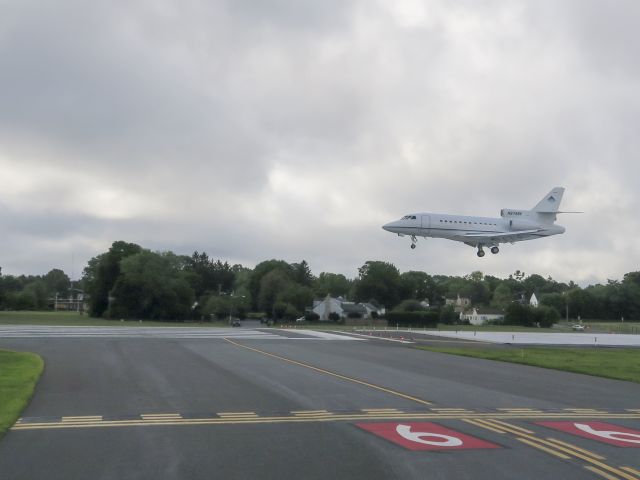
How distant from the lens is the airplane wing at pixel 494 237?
172 ft

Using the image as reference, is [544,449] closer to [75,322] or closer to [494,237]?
[494,237]

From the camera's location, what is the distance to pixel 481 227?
53.2m

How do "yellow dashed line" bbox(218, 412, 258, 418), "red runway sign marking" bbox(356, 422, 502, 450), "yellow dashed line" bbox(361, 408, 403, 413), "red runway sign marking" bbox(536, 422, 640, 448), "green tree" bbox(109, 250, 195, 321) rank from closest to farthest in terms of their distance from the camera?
1. "red runway sign marking" bbox(356, 422, 502, 450)
2. "red runway sign marking" bbox(536, 422, 640, 448)
3. "yellow dashed line" bbox(218, 412, 258, 418)
4. "yellow dashed line" bbox(361, 408, 403, 413)
5. "green tree" bbox(109, 250, 195, 321)

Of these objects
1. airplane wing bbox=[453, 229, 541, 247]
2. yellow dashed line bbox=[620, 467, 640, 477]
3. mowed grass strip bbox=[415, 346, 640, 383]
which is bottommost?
yellow dashed line bbox=[620, 467, 640, 477]

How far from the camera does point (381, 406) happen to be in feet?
59.7

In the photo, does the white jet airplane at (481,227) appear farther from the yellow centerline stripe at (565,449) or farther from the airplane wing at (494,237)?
the yellow centerline stripe at (565,449)

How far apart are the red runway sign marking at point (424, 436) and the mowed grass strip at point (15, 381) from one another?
7024mm

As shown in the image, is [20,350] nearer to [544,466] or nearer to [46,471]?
[46,471]

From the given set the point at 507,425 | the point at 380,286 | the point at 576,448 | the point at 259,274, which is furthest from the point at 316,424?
the point at 259,274

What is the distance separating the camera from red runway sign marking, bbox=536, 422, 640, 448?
13772 millimetres

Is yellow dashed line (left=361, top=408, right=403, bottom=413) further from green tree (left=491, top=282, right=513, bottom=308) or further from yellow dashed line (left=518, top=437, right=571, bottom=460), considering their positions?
green tree (left=491, top=282, right=513, bottom=308)

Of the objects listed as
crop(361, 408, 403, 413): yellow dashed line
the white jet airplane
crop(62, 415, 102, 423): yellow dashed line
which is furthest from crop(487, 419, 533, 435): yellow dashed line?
the white jet airplane

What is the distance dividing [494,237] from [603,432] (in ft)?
125

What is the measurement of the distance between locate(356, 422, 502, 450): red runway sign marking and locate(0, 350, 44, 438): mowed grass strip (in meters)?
7.02
